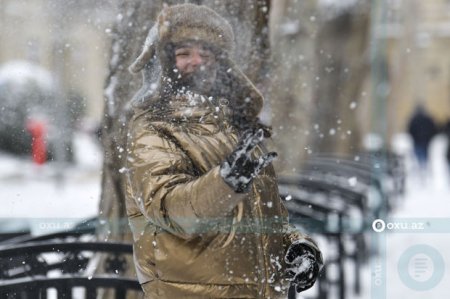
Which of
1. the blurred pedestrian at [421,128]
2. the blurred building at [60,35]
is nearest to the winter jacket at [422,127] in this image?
the blurred pedestrian at [421,128]

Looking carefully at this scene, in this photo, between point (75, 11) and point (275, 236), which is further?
point (75, 11)

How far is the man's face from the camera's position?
9.49 feet

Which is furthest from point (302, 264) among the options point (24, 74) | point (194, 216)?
point (24, 74)

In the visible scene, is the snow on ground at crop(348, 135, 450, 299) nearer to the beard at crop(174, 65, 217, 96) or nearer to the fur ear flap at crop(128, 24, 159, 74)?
the beard at crop(174, 65, 217, 96)

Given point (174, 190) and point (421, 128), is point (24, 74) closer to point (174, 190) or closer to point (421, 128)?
point (174, 190)

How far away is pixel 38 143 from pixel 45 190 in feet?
0.66

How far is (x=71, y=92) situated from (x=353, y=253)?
6.25 feet

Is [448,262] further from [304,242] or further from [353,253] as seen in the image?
[353,253]

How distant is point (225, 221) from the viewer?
9.10ft

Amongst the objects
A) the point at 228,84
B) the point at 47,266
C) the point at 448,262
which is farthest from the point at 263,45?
the point at 47,266

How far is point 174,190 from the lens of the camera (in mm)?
2537

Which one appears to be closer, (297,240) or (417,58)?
(297,240)

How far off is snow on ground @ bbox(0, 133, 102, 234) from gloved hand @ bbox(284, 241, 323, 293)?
944 millimetres

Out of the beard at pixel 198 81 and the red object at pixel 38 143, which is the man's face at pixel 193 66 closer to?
the beard at pixel 198 81
